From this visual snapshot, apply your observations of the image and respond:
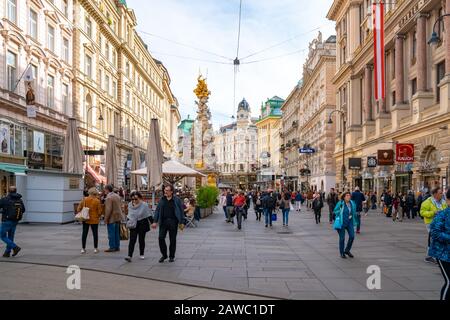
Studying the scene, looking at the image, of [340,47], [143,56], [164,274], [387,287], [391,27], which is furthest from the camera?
[143,56]

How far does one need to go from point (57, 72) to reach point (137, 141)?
99.4 feet

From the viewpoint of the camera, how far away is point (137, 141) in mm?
67688

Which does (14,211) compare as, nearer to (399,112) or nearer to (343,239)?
(343,239)

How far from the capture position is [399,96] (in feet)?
115

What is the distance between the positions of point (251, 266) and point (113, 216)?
3999 millimetres

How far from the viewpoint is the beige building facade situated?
27.8m

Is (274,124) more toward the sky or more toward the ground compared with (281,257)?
more toward the sky

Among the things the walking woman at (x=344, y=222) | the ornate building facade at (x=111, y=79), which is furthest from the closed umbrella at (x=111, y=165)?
the ornate building facade at (x=111, y=79)

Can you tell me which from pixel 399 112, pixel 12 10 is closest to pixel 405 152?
pixel 399 112

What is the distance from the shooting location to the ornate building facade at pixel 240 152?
140 m

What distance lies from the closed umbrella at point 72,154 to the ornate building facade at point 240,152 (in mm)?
113980

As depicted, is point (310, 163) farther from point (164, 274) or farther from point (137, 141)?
point (164, 274)

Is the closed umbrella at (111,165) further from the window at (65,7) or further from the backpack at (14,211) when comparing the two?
the window at (65,7)
